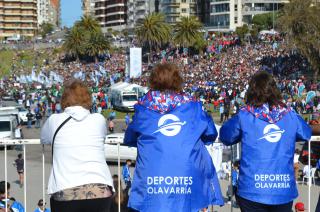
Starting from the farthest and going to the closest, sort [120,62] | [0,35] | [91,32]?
[0,35] < [91,32] < [120,62]

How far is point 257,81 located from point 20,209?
4.45 metres

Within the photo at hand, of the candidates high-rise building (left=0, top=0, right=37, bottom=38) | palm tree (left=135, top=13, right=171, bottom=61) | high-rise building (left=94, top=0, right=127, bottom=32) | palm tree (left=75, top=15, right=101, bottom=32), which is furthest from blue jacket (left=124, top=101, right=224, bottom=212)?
high-rise building (left=0, top=0, right=37, bottom=38)

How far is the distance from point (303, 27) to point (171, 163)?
180 ft

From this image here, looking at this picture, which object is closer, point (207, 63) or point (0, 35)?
point (207, 63)

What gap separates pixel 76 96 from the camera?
557 cm

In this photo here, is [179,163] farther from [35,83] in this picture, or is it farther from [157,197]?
[35,83]

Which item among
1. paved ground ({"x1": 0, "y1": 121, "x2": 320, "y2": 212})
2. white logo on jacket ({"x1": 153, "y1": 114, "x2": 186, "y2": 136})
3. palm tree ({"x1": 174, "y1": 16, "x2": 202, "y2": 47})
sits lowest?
paved ground ({"x1": 0, "y1": 121, "x2": 320, "y2": 212})

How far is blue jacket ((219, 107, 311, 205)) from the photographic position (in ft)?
19.0

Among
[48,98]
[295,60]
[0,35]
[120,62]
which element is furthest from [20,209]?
[0,35]

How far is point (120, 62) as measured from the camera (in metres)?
92.9

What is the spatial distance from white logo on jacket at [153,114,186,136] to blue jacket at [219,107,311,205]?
620 millimetres

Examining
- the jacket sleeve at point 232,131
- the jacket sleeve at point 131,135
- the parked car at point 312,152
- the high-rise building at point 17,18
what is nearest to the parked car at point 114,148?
the jacket sleeve at point 131,135

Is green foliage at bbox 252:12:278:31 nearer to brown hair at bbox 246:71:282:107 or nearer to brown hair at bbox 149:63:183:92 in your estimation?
brown hair at bbox 246:71:282:107

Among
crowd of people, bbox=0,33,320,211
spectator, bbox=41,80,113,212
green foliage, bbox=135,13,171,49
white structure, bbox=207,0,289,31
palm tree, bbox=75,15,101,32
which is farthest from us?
white structure, bbox=207,0,289,31
